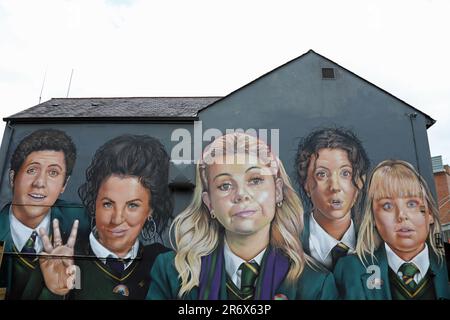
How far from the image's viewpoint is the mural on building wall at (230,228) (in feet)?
34.9

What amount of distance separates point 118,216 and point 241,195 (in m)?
3.63

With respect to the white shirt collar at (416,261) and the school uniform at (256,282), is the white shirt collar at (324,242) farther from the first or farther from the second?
the white shirt collar at (416,261)

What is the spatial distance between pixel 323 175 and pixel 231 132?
121 inches

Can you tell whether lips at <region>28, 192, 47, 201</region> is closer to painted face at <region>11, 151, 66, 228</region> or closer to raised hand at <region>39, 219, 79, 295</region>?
painted face at <region>11, 151, 66, 228</region>

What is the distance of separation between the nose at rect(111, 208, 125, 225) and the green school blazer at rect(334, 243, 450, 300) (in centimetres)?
620

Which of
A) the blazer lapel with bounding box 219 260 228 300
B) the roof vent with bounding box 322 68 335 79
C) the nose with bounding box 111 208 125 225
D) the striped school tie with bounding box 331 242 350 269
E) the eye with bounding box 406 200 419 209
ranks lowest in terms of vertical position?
the blazer lapel with bounding box 219 260 228 300

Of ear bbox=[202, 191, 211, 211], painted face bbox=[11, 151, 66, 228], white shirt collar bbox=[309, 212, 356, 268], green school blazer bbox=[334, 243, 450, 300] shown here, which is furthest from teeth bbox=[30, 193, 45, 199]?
green school blazer bbox=[334, 243, 450, 300]

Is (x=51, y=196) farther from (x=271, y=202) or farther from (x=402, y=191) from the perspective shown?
(x=402, y=191)

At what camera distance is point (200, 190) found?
38.0 ft

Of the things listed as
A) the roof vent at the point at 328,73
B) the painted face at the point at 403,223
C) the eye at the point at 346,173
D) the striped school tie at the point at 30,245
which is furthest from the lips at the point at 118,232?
the roof vent at the point at 328,73

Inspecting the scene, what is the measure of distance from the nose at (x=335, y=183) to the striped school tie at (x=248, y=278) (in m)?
3.12

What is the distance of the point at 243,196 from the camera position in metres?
11.3

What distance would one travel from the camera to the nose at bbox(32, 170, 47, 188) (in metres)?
11.7

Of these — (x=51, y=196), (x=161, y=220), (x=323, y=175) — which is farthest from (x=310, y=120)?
(x=51, y=196)
